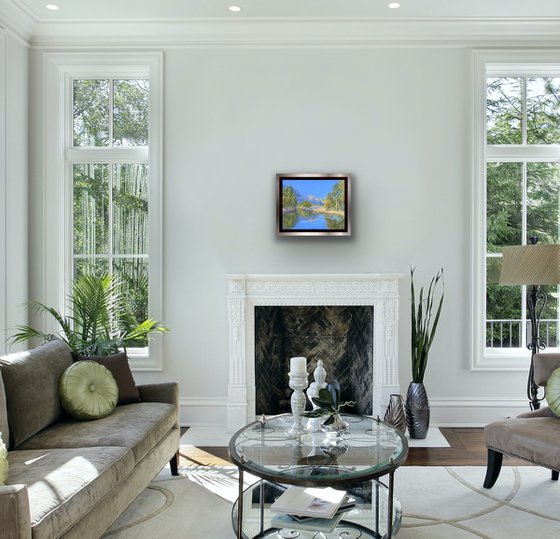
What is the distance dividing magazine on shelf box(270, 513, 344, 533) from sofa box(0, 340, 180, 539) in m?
0.71

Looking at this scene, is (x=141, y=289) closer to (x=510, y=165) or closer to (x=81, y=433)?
(x=81, y=433)

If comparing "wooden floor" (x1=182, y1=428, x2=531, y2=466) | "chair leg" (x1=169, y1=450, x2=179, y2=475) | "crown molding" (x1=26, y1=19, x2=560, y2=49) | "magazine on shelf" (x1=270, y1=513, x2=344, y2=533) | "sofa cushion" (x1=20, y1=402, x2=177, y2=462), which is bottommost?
"wooden floor" (x1=182, y1=428, x2=531, y2=466)

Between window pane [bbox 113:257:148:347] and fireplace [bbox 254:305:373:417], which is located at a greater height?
window pane [bbox 113:257:148:347]

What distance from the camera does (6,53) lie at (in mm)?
3848

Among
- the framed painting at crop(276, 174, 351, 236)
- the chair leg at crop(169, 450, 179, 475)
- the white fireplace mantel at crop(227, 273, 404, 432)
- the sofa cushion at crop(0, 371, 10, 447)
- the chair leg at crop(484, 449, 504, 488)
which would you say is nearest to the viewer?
the sofa cushion at crop(0, 371, 10, 447)

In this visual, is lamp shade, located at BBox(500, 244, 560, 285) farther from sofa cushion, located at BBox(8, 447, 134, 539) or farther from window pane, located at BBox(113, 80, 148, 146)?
window pane, located at BBox(113, 80, 148, 146)

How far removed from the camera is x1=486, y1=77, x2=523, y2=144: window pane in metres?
4.27

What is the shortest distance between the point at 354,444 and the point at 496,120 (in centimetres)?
314

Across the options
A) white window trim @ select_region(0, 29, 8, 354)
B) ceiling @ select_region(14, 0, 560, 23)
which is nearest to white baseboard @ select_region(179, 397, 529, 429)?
white window trim @ select_region(0, 29, 8, 354)

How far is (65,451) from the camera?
7.42 ft

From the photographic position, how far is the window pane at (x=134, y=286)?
4270 millimetres

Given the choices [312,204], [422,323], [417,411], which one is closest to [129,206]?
[312,204]

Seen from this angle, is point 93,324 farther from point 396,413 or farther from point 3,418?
point 396,413

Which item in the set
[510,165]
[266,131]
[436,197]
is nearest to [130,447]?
[266,131]
